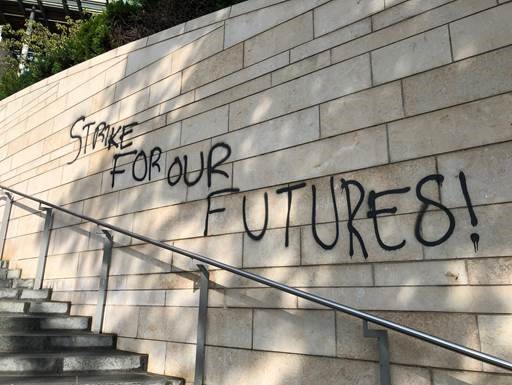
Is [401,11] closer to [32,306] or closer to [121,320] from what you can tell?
[121,320]

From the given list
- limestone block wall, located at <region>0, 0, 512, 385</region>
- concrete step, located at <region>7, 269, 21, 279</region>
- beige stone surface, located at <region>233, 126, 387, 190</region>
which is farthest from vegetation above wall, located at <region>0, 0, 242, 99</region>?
concrete step, located at <region>7, 269, 21, 279</region>

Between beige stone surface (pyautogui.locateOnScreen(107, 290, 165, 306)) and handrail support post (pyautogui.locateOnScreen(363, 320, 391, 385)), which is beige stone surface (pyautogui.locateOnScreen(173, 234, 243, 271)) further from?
handrail support post (pyautogui.locateOnScreen(363, 320, 391, 385))

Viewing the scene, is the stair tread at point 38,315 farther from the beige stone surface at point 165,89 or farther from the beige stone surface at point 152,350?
the beige stone surface at point 165,89

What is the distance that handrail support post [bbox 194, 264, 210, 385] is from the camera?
366 cm

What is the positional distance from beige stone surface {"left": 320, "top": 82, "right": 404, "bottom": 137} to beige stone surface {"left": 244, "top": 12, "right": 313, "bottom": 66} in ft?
2.55

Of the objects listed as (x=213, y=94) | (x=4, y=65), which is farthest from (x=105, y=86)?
(x=4, y=65)

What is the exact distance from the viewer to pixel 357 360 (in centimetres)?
290

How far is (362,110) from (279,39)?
4.06 ft

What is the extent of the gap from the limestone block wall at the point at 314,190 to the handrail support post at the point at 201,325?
69mm

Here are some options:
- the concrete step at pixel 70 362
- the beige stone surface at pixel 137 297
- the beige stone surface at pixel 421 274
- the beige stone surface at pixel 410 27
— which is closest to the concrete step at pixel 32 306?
the beige stone surface at pixel 137 297

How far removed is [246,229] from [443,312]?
167 centimetres

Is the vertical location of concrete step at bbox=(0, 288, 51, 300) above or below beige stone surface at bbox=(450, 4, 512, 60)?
below

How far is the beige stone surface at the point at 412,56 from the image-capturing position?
3104 millimetres

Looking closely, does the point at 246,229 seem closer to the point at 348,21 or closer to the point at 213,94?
the point at 213,94
